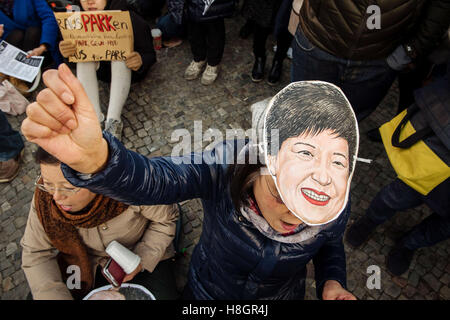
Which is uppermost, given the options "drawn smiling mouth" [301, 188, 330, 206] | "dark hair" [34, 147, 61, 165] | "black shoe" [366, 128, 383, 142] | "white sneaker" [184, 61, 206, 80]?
"drawn smiling mouth" [301, 188, 330, 206]

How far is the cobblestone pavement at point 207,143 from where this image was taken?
3141mm

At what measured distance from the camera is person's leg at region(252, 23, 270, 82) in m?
4.25

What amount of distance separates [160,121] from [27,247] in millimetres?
2443

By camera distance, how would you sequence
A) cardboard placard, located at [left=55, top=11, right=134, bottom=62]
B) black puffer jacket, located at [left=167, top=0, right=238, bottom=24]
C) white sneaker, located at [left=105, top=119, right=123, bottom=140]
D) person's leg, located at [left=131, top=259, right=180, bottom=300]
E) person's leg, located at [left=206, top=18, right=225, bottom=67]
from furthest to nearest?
person's leg, located at [left=206, top=18, right=225, bottom=67]
white sneaker, located at [left=105, top=119, right=123, bottom=140]
black puffer jacket, located at [left=167, top=0, right=238, bottom=24]
cardboard placard, located at [left=55, top=11, right=134, bottom=62]
person's leg, located at [left=131, top=259, right=180, bottom=300]

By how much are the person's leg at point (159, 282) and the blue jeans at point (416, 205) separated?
210cm

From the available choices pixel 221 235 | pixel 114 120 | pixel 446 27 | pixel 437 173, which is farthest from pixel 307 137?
pixel 114 120

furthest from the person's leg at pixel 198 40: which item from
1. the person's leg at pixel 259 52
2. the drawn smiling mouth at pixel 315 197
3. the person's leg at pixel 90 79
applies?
the drawn smiling mouth at pixel 315 197

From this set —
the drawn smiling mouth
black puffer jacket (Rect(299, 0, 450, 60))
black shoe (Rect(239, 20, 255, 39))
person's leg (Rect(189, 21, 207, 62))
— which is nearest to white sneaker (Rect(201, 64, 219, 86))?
person's leg (Rect(189, 21, 207, 62))

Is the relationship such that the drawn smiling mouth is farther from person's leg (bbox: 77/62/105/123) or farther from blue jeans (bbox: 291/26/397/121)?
person's leg (bbox: 77/62/105/123)

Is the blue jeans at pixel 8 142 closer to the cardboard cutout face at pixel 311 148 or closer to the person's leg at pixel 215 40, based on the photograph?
the person's leg at pixel 215 40

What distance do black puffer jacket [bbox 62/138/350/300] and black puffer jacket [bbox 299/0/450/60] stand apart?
1283 mm

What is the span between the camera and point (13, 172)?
3713mm

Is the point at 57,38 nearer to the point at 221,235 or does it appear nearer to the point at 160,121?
the point at 160,121

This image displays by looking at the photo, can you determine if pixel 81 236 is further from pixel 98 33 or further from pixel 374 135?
pixel 374 135
